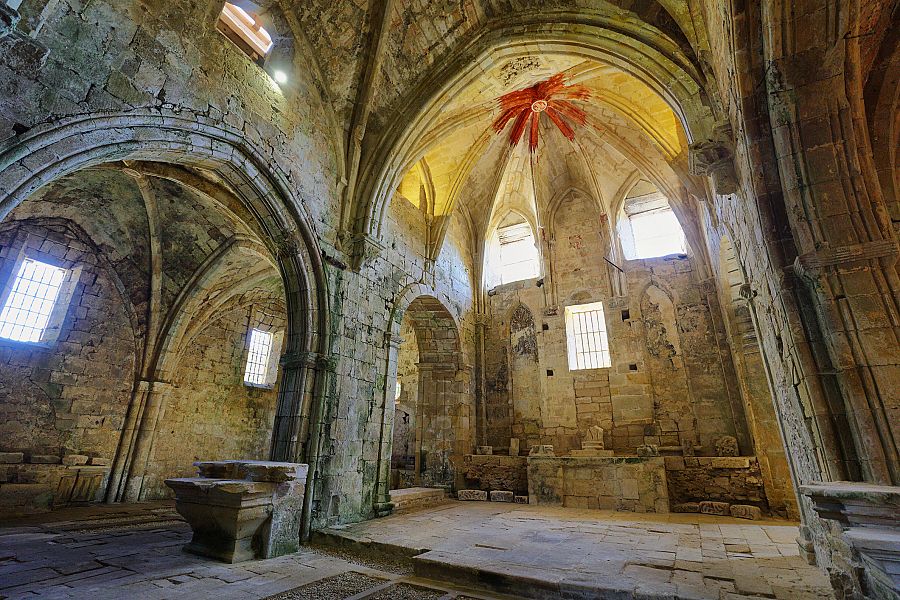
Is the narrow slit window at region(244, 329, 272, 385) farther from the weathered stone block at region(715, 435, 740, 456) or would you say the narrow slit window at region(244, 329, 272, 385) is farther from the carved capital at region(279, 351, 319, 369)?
the weathered stone block at region(715, 435, 740, 456)

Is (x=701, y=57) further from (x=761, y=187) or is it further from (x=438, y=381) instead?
(x=438, y=381)

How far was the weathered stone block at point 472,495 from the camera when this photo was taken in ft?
31.3

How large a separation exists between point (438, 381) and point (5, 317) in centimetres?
939

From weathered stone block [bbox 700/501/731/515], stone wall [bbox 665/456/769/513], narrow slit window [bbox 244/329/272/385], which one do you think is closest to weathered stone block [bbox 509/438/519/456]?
stone wall [bbox 665/456/769/513]

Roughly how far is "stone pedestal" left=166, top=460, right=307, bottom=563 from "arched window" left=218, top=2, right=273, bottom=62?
6087mm

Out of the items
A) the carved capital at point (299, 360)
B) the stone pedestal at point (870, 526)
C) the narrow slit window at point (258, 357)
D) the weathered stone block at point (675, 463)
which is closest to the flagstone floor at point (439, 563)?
the stone pedestal at point (870, 526)

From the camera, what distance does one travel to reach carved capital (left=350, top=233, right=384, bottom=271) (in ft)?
24.0

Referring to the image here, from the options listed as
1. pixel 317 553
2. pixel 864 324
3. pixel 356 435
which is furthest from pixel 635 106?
pixel 317 553

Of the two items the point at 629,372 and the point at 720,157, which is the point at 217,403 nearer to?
the point at 629,372

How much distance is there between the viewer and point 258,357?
13.0 metres

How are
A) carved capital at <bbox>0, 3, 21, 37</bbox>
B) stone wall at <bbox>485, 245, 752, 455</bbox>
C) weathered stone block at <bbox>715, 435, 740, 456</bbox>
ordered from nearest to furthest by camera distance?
carved capital at <bbox>0, 3, 21, 37</bbox> < weathered stone block at <bbox>715, 435, 740, 456</bbox> < stone wall at <bbox>485, 245, 752, 455</bbox>

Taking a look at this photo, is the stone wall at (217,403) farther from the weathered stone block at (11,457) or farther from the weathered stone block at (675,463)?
the weathered stone block at (675,463)

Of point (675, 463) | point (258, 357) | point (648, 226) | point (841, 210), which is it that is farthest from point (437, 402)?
point (841, 210)

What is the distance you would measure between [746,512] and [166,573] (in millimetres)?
8890
